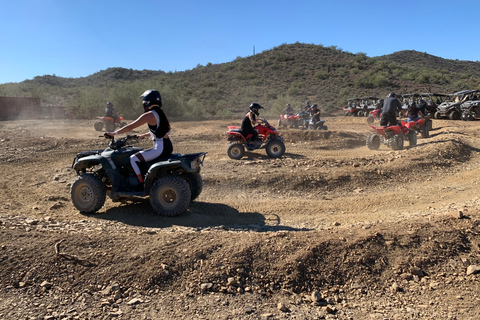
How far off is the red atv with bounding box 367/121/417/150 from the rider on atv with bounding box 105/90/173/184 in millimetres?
8889

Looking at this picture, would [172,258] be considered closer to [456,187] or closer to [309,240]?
[309,240]

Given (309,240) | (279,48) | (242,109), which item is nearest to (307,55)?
(279,48)

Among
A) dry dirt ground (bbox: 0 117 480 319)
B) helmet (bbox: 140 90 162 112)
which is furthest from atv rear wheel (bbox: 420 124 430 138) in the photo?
helmet (bbox: 140 90 162 112)

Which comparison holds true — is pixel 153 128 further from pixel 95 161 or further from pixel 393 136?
pixel 393 136

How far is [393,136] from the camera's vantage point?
1190 centimetres

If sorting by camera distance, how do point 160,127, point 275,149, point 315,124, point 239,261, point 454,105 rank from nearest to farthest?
point 239,261
point 160,127
point 275,149
point 315,124
point 454,105

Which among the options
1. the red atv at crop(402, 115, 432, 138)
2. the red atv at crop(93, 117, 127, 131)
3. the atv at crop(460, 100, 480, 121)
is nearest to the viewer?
the red atv at crop(402, 115, 432, 138)

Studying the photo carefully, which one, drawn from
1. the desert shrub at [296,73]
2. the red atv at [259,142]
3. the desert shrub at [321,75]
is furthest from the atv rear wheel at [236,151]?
the desert shrub at [296,73]

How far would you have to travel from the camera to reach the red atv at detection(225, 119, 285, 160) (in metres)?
10.8

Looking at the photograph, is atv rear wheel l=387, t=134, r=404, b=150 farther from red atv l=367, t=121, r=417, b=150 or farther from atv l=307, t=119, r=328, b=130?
atv l=307, t=119, r=328, b=130

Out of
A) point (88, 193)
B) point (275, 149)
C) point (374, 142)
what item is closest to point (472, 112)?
point (374, 142)

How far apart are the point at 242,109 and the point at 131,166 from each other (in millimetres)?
32950

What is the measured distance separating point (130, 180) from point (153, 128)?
100cm

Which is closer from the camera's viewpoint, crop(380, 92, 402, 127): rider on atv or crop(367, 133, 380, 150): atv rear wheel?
crop(380, 92, 402, 127): rider on atv
